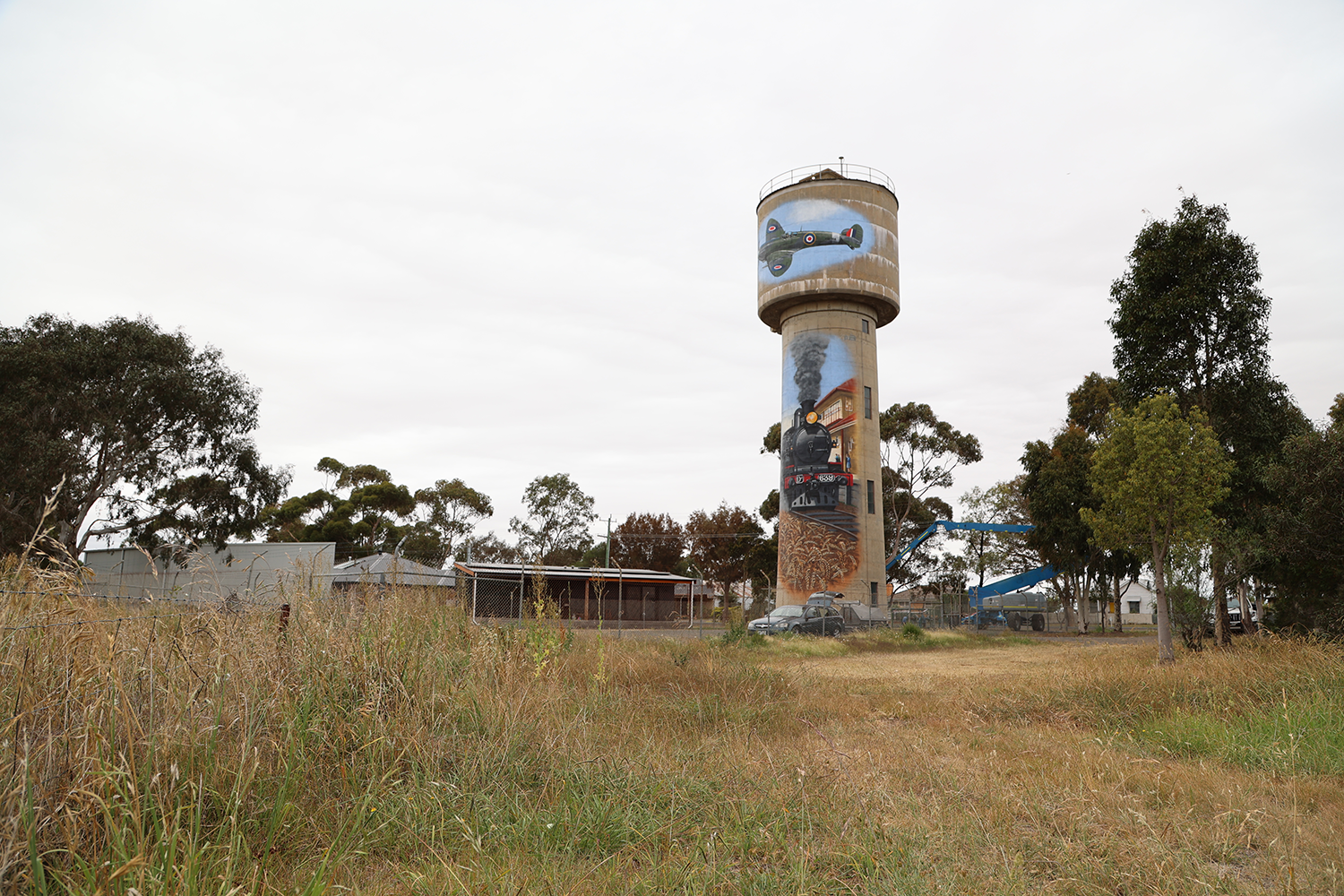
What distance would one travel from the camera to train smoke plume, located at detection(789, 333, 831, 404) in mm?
36844

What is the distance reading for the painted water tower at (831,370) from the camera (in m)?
36.0

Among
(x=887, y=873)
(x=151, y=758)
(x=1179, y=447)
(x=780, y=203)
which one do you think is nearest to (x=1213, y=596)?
(x=1179, y=447)

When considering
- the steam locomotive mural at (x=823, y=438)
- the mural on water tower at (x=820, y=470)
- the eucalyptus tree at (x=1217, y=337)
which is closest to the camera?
the eucalyptus tree at (x=1217, y=337)

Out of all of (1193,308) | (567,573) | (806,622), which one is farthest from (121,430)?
(1193,308)

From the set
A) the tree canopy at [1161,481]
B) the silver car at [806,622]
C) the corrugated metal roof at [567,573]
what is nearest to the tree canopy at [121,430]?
the corrugated metal roof at [567,573]

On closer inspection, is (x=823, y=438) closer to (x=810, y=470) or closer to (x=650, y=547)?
A: (x=810, y=470)

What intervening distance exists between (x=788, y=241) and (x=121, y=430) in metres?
30.1

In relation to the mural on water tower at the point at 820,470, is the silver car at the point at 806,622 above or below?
below

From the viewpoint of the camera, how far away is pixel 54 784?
347cm

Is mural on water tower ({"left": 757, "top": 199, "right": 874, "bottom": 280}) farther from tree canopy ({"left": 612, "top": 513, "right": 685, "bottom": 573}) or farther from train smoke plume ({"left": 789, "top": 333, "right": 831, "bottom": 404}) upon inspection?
tree canopy ({"left": 612, "top": 513, "right": 685, "bottom": 573})

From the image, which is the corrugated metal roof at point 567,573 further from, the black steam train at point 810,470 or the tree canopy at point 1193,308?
the tree canopy at point 1193,308

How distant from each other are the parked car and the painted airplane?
16739 millimetres

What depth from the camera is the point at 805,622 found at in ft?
93.0

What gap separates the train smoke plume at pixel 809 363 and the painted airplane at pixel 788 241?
3.51 meters
